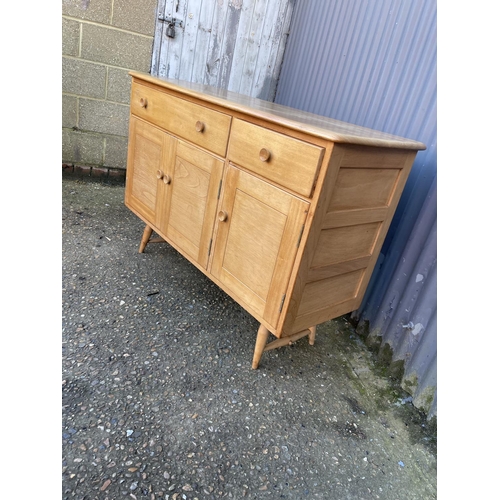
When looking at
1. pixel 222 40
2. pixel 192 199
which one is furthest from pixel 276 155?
pixel 222 40

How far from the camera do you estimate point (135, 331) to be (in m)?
1.70

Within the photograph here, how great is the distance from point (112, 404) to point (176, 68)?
96.5 inches

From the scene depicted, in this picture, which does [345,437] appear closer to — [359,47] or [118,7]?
[359,47]

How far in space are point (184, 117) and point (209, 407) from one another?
4.02 feet

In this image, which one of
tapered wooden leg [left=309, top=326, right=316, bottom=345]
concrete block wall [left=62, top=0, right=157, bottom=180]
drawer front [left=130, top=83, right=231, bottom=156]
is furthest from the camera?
concrete block wall [left=62, top=0, right=157, bottom=180]

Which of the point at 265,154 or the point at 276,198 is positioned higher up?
the point at 265,154

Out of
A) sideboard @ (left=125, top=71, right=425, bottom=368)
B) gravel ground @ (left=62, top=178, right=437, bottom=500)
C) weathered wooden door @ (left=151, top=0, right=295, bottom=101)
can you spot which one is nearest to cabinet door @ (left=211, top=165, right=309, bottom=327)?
sideboard @ (left=125, top=71, right=425, bottom=368)

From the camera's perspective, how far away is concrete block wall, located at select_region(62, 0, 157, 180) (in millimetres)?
2641

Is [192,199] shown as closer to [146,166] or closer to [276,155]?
[146,166]

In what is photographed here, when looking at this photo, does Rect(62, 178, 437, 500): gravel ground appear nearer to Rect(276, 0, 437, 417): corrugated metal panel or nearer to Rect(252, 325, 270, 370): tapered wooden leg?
Rect(252, 325, 270, 370): tapered wooden leg

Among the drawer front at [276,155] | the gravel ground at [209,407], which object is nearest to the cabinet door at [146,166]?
the gravel ground at [209,407]

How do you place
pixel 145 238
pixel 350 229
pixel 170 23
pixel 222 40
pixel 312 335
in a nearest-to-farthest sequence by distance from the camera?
pixel 350 229
pixel 312 335
pixel 145 238
pixel 170 23
pixel 222 40

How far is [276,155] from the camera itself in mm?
1297

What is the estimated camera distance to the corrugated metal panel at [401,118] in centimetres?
159
